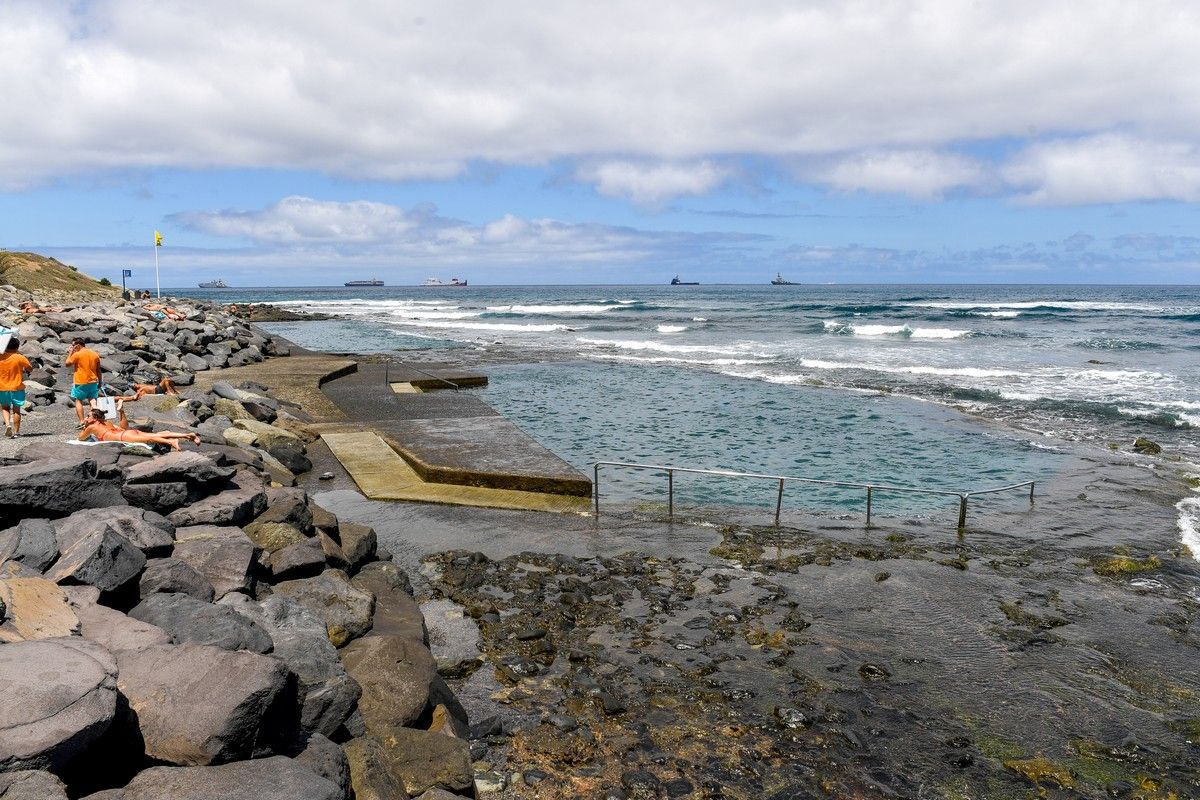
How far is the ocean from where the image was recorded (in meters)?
15.4

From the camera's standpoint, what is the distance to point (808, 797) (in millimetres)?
5230

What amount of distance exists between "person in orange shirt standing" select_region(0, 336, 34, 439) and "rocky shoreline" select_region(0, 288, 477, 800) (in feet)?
4.37

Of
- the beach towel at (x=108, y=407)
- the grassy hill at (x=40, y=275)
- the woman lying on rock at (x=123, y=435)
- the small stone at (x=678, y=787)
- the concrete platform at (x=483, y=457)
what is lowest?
the small stone at (x=678, y=787)

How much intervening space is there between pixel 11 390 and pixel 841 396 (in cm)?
1972

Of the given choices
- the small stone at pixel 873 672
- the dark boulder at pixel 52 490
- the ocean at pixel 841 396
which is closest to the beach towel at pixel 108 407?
the dark boulder at pixel 52 490

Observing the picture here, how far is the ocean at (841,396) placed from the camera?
606 inches

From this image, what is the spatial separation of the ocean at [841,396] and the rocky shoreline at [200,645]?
6.50 m

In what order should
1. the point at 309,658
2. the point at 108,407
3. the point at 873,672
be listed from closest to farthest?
the point at 309,658
the point at 873,672
the point at 108,407

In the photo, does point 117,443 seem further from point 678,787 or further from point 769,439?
point 769,439

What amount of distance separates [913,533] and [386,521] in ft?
23.3

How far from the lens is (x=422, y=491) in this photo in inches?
467

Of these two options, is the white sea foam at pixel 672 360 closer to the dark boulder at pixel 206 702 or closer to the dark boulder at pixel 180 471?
the dark boulder at pixel 180 471

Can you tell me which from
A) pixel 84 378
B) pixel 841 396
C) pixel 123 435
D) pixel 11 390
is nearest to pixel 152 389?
pixel 84 378

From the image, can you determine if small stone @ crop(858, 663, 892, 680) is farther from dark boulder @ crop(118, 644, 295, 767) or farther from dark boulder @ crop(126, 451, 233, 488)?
dark boulder @ crop(126, 451, 233, 488)
